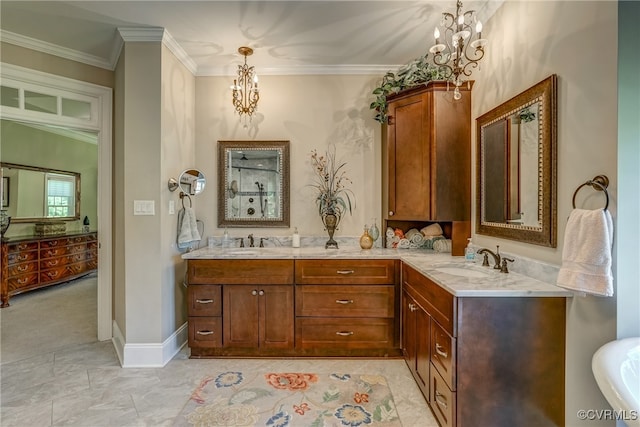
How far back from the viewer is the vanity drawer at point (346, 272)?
2.66 meters

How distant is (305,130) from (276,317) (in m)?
1.89

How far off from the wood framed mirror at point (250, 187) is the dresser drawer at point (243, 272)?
2.28 feet

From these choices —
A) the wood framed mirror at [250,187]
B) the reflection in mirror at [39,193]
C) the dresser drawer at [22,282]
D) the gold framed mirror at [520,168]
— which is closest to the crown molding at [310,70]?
the wood framed mirror at [250,187]

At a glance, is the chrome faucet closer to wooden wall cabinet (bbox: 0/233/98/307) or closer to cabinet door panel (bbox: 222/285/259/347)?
cabinet door panel (bbox: 222/285/259/347)

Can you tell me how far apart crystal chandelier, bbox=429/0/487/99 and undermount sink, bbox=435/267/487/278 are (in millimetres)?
1132

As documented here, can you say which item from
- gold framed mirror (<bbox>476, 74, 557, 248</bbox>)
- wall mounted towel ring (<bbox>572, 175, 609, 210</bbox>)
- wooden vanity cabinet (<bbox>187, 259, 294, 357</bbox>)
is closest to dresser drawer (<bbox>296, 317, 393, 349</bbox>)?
wooden vanity cabinet (<bbox>187, 259, 294, 357</bbox>)

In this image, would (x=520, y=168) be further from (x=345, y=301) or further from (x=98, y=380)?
(x=98, y=380)

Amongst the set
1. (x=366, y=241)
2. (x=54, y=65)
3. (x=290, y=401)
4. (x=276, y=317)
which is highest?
(x=54, y=65)

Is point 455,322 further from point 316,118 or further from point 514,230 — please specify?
point 316,118

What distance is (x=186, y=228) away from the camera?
2844 mm

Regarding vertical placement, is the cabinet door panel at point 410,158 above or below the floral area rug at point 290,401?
above

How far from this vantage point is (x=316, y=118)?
330 cm

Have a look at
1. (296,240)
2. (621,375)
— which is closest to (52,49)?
(296,240)

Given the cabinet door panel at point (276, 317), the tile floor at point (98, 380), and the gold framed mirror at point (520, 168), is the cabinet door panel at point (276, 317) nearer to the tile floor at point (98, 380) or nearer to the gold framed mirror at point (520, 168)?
the tile floor at point (98, 380)
